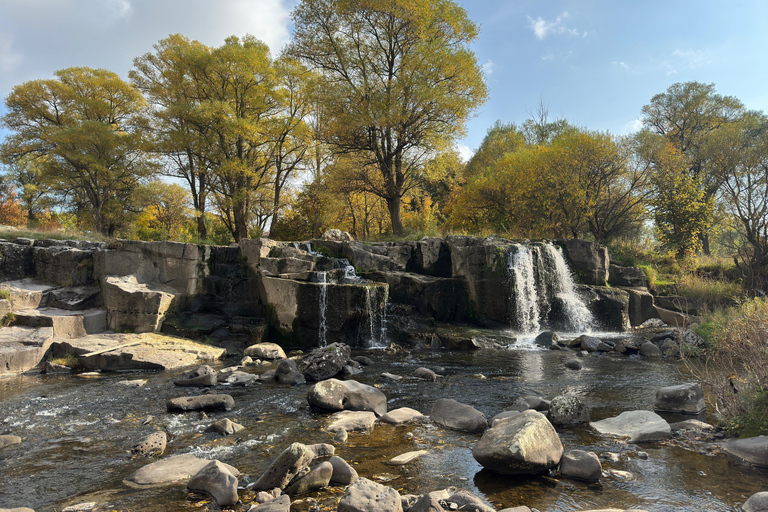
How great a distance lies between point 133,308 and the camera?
1279cm

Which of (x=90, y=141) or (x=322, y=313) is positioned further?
(x=90, y=141)

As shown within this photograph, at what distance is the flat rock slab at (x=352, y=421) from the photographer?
20.0 ft

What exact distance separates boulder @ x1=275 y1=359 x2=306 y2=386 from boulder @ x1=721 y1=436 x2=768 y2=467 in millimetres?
7071

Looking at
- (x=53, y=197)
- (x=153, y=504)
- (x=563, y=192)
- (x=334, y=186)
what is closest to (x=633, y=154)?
(x=563, y=192)

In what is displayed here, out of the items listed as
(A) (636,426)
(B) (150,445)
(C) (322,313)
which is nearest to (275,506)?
(B) (150,445)

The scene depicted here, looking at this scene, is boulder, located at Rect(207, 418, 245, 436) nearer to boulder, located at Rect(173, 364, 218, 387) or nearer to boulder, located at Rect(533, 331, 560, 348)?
boulder, located at Rect(173, 364, 218, 387)

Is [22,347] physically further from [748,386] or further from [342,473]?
[748,386]

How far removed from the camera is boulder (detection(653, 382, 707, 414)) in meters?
6.61

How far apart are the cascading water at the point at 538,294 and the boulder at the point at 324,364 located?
27.4ft

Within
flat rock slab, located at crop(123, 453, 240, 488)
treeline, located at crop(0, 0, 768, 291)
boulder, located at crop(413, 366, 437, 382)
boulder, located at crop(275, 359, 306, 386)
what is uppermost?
treeline, located at crop(0, 0, 768, 291)

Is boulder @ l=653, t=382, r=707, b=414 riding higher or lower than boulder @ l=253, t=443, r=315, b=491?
lower

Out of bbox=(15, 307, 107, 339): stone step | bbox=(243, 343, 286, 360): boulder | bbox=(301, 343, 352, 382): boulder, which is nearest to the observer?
bbox=(301, 343, 352, 382): boulder

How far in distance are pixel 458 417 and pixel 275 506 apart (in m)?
3.27

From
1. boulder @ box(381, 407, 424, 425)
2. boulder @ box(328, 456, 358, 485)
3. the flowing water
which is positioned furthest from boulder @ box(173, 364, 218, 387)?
boulder @ box(328, 456, 358, 485)
